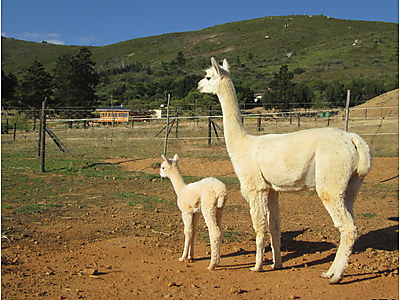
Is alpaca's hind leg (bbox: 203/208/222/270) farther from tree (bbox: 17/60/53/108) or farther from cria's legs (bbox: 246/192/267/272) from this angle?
tree (bbox: 17/60/53/108)

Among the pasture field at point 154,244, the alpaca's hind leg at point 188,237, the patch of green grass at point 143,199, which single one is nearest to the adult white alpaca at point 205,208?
the alpaca's hind leg at point 188,237

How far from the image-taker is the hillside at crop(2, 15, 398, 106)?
80500 mm

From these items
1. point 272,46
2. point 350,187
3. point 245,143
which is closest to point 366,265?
point 350,187

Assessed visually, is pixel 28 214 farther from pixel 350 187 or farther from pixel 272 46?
pixel 272 46

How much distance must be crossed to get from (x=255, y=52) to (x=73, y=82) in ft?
251

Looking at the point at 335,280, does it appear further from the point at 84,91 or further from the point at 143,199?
the point at 84,91

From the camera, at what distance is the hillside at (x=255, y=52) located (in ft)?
264

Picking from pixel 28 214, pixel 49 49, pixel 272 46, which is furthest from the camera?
pixel 49 49

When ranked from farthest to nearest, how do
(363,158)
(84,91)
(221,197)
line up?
1. (84,91)
2. (221,197)
3. (363,158)

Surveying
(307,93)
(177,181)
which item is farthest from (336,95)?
(177,181)

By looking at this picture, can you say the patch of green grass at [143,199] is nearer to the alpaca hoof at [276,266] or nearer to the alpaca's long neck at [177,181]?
the alpaca's long neck at [177,181]

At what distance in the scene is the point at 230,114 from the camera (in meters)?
5.94

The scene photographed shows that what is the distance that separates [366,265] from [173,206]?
523cm

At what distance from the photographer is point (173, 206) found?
32.9ft
